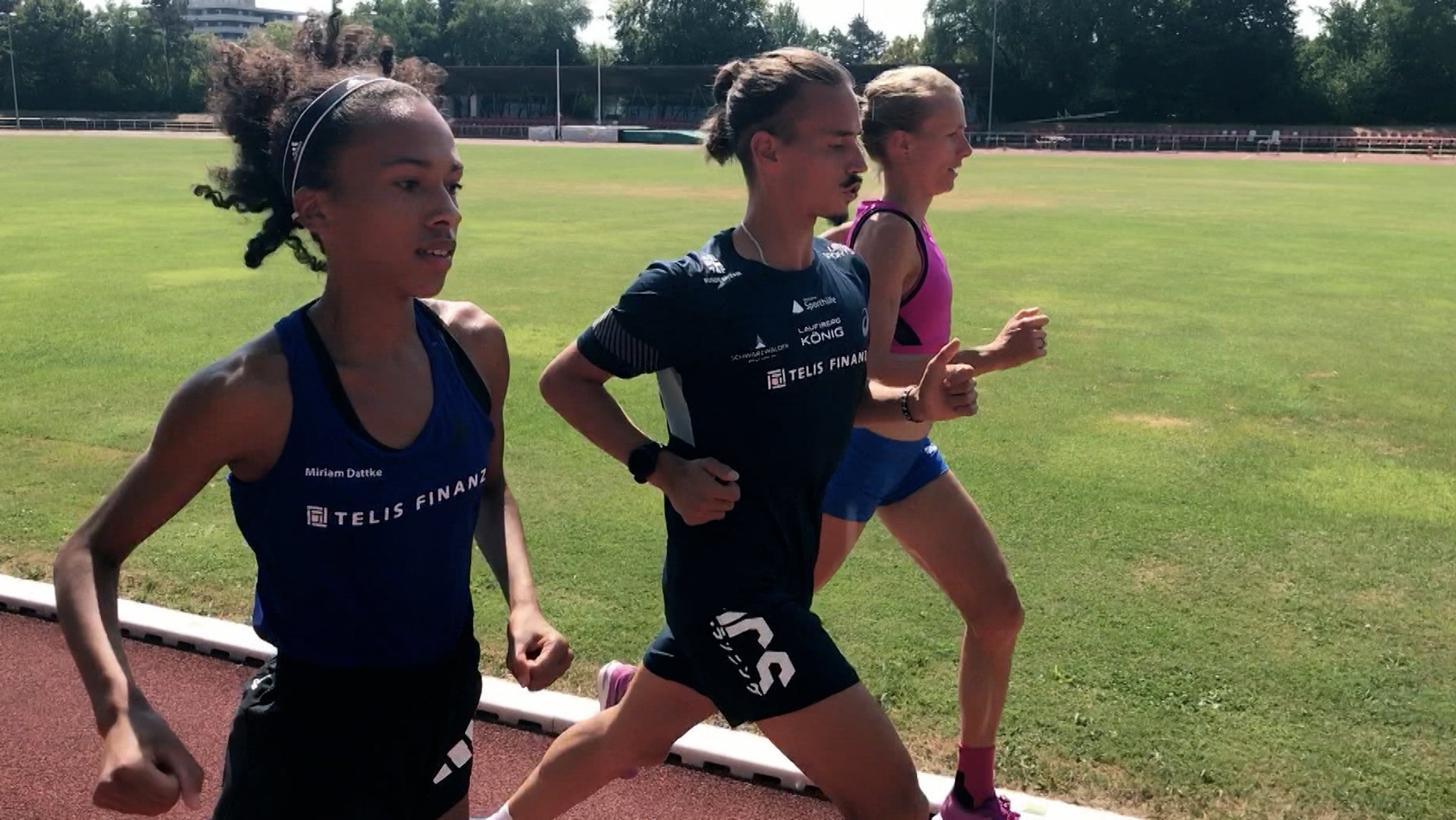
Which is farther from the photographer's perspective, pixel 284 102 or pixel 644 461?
pixel 644 461

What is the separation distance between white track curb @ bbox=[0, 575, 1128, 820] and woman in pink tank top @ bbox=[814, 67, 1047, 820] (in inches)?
8.0

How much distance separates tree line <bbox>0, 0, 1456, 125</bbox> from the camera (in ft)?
275

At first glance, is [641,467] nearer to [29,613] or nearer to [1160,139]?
[29,613]

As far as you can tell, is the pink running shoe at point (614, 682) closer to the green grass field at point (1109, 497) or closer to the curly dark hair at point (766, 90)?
the green grass field at point (1109, 497)

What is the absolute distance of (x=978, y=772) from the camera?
3.96m

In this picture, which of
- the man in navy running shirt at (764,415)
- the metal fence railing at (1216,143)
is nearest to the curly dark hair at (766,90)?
the man in navy running shirt at (764,415)

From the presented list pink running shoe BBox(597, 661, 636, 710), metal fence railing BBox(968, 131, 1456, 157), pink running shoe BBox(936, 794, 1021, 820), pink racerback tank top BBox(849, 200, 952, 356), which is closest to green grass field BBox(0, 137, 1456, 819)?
pink running shoe BBox(936, 794, 1021, 820)

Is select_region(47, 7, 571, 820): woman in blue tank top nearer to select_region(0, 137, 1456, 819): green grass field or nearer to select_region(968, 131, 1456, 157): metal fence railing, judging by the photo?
select_region(0, 137, 1456, 819): green grass field

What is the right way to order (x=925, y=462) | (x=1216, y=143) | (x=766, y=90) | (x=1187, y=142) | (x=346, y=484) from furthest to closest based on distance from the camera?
(x=1187, y=142)
(x=1216, y=143)
(x=925, y=462)
(x=766, y=90)
(x=346, y=484)

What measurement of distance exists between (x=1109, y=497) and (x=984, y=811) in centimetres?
392

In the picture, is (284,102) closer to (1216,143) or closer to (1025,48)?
(1216,143)

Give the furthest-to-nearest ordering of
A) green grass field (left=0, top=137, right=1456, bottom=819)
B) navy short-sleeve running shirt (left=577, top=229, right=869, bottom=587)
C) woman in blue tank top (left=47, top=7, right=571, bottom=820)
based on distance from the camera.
Result: green grass field (left=0, top=137, right=1456, bottom=819) < navy short-sleeve running shirt (left=577, top=229, right=869, bottom=587) < woman in blue tank top (left=47, top=7, right=571, bottom=820)

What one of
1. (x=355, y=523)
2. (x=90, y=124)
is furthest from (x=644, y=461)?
(x=90, y=124)

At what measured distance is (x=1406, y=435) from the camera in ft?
29.5
